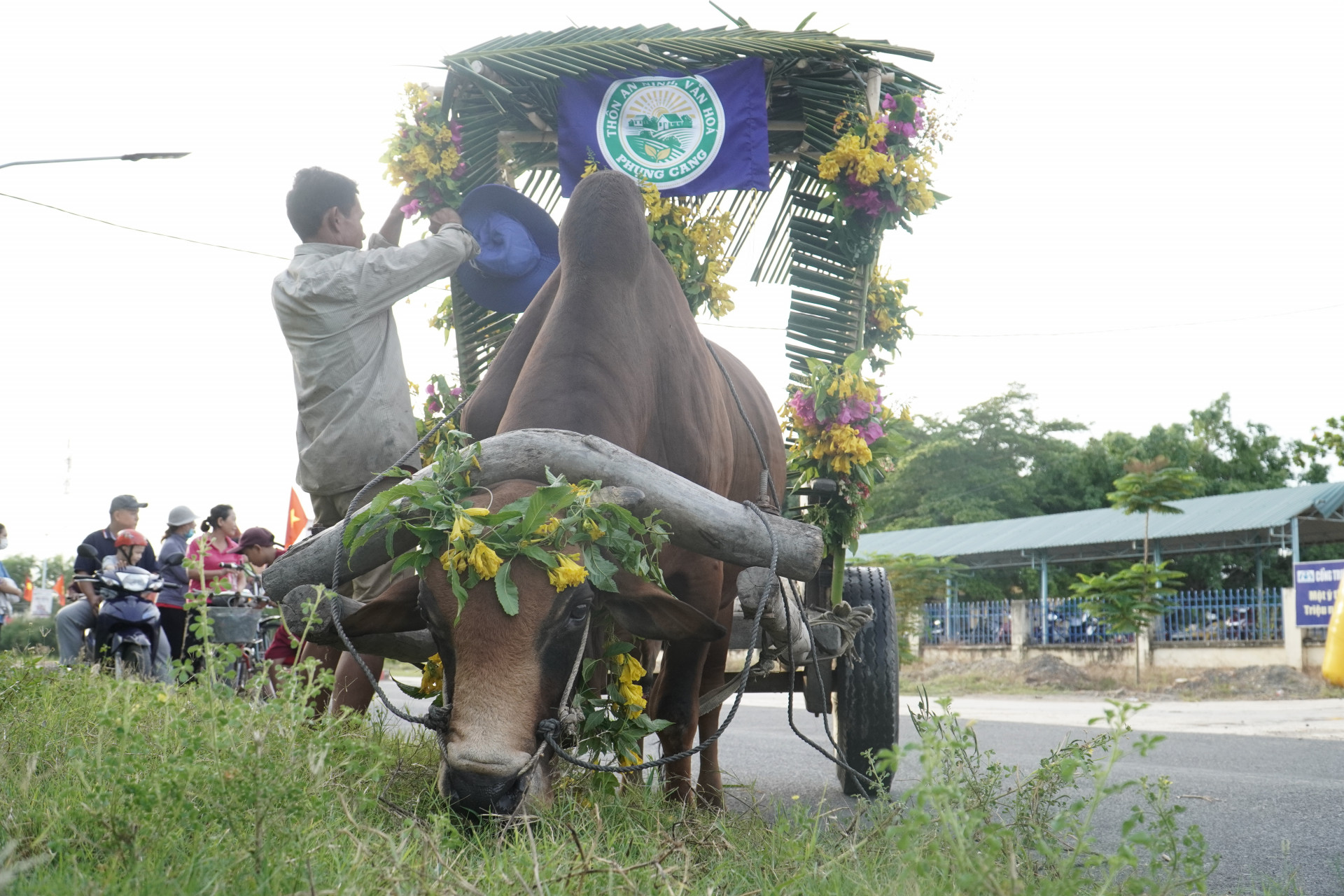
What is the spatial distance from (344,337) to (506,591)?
1672 millimetres

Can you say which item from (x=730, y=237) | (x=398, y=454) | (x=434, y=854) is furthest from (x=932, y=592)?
(x=434, y=854)

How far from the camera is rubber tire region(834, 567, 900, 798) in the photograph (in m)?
4.94

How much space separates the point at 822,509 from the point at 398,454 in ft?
6.36

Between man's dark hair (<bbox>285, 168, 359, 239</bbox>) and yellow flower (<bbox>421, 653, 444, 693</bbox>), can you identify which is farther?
man's dark hair (<bbox>285, 168, 359, 239</bbox>)

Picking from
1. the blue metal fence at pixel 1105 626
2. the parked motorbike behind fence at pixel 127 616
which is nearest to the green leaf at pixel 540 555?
the parked motorbike behind fence at pixel 127 616

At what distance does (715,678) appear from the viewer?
466cm

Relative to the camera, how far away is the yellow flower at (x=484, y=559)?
264 cm

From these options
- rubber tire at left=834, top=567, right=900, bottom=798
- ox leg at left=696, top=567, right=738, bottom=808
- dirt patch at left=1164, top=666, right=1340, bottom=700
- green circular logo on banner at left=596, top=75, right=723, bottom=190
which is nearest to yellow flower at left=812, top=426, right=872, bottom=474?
rubber tire at left=834, top=567, right=900, bottom=798

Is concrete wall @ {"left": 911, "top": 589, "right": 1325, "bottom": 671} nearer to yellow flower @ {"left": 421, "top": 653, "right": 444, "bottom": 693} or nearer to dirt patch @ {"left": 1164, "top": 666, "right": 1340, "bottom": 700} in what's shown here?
dirt patch @ {"left": 1164, "top": 666, "right": 1340, "bottom": 700}

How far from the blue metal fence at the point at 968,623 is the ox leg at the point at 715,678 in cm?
1680

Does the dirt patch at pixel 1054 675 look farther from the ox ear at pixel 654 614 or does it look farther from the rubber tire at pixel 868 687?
the ox ear at pixel 654 614

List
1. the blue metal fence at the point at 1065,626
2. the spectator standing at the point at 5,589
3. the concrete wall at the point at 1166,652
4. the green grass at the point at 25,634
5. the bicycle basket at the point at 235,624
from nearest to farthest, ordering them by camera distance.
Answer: the bicycle basket at the point at 235,624, the spectator standing at the point at 5,589, the green grass at the point at 25,634, the concrete wall at the point at 1166,652, the blue metal fence at the point at 1065,626

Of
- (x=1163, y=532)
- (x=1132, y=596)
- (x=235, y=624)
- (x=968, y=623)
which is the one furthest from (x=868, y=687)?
(x=1163, y=532)

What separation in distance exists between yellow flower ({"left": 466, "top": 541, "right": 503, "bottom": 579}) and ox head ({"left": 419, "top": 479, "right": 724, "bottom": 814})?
8 centimetres
